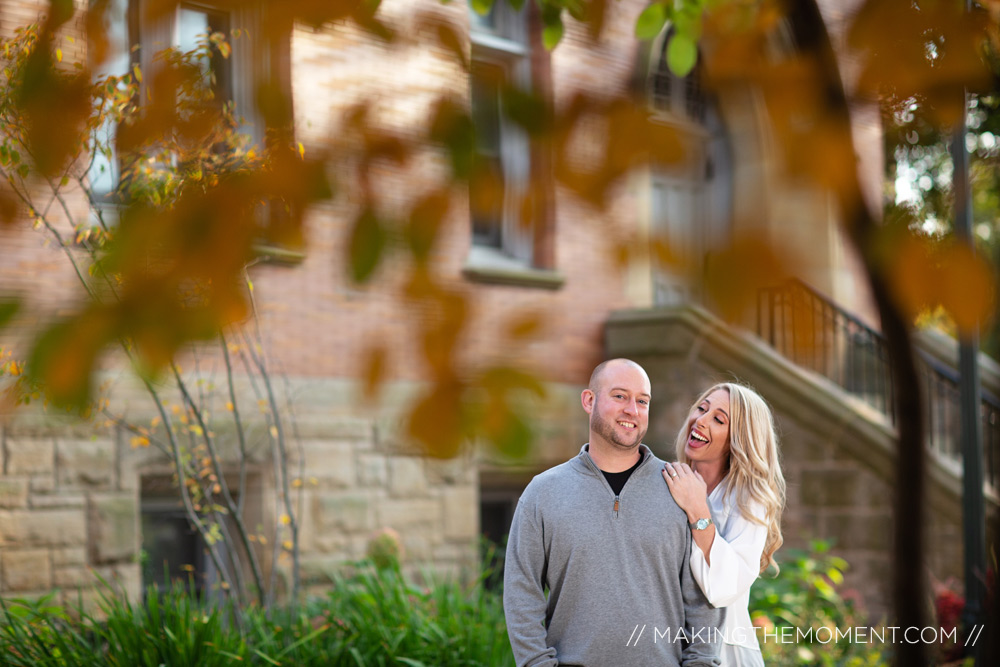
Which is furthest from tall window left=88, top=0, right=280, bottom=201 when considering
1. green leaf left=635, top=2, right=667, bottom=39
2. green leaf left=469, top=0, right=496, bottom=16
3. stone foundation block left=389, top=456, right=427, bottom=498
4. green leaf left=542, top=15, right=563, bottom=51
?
stone foundation block left=389, top=456, right=427, bottom=498

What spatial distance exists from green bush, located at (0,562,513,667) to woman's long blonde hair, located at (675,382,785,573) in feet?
7.48

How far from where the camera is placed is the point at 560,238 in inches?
402

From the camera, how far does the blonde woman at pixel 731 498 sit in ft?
12.5

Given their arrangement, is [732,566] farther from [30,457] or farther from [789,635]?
[30,457]

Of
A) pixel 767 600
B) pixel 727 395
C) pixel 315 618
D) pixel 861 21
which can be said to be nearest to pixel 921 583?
pixel 861 21

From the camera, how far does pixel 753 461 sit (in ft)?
13.0

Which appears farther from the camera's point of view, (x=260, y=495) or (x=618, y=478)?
(x=260, y=495)

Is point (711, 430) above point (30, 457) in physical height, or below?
above

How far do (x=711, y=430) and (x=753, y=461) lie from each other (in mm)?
183

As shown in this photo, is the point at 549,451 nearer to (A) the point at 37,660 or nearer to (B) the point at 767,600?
(B) the point at 767,600

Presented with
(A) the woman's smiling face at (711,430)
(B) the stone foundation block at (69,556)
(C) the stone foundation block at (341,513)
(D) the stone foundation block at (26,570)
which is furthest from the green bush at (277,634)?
(A) the woman's smiling face at (711,430)

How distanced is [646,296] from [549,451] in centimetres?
192

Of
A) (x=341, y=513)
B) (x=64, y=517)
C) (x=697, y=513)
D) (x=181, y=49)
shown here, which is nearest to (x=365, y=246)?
(x=697, y=513)

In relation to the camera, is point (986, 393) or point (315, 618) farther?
point (986, 393)
